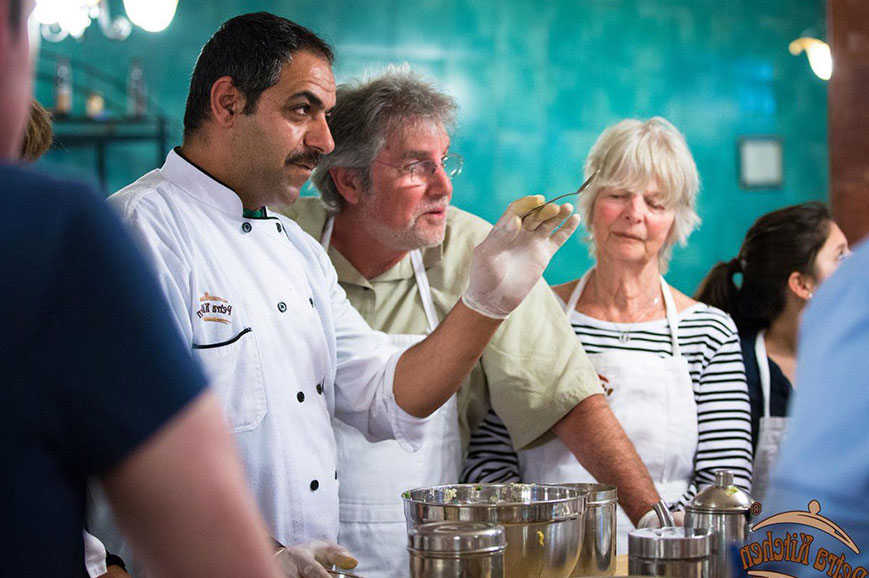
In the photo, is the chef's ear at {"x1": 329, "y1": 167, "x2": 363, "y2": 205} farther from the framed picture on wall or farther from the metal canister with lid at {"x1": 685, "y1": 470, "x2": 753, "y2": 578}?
the framed picture on wall

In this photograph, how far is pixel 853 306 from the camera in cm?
54

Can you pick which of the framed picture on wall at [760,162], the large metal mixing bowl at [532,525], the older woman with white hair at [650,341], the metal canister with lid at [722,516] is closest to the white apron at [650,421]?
the older woman with white hair at [650,341]

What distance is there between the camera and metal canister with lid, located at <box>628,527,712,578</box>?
1178 millimetres

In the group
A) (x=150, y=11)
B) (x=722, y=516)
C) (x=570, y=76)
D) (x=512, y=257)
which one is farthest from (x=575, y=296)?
(x=570, y=76)

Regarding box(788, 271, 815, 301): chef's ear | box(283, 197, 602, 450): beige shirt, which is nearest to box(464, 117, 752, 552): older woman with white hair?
box(283, 197, 602, 450): beige shirt

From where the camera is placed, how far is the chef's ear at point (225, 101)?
5.89ft

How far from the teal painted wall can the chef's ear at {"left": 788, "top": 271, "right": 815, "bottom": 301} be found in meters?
2.76

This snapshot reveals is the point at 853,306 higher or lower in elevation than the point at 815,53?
lower

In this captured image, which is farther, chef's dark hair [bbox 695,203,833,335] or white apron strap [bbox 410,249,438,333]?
chef's dark hair [bbox 695,203,833,335]

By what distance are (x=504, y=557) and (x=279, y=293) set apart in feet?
2.49

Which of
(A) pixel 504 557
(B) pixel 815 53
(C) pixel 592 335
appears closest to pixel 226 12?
(B) pixel 815 53

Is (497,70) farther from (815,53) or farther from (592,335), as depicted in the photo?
(592,335)

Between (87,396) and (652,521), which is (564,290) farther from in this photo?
(87,396)

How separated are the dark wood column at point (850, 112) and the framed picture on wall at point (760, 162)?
3.98 meters
